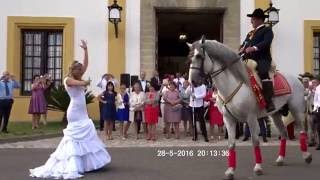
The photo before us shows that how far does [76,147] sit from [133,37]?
477 inches

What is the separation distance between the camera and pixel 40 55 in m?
22.0

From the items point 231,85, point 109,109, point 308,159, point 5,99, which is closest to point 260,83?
point 231,85

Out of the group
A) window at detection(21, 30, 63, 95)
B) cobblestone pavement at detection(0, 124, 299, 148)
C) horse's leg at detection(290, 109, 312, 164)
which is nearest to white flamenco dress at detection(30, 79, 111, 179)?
horse's leg at detection(290, 109, 312, 164)

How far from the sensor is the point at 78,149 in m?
9.67

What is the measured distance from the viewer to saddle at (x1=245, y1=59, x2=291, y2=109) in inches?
381

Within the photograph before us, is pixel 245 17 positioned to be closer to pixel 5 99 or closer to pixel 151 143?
pixel 151 143

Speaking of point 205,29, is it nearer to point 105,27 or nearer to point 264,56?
point 105,27

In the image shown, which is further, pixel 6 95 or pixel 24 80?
pixel 24 80

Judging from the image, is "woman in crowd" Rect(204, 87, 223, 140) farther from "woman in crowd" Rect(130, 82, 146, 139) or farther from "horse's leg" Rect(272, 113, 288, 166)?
"horse's leg" Rect(272, 113, 288, 166)

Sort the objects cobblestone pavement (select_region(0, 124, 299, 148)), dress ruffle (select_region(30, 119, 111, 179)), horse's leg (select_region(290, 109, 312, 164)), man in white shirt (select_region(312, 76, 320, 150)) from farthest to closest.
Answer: cobblestone pavement (select_region(0, 124, 299, 148)) → man in white shirt (select_region(312, 76, 320, 150)) → horse's leg (select_region(290, 109, 312, 164)) → dress ruffle (select_region(30, 119, 111, 179))

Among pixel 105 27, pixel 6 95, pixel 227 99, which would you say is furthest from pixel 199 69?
pixel 105 27

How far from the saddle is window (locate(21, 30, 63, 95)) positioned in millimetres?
12922

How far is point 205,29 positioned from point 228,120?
21070 mm

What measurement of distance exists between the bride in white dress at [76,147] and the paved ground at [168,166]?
9.2 inches
